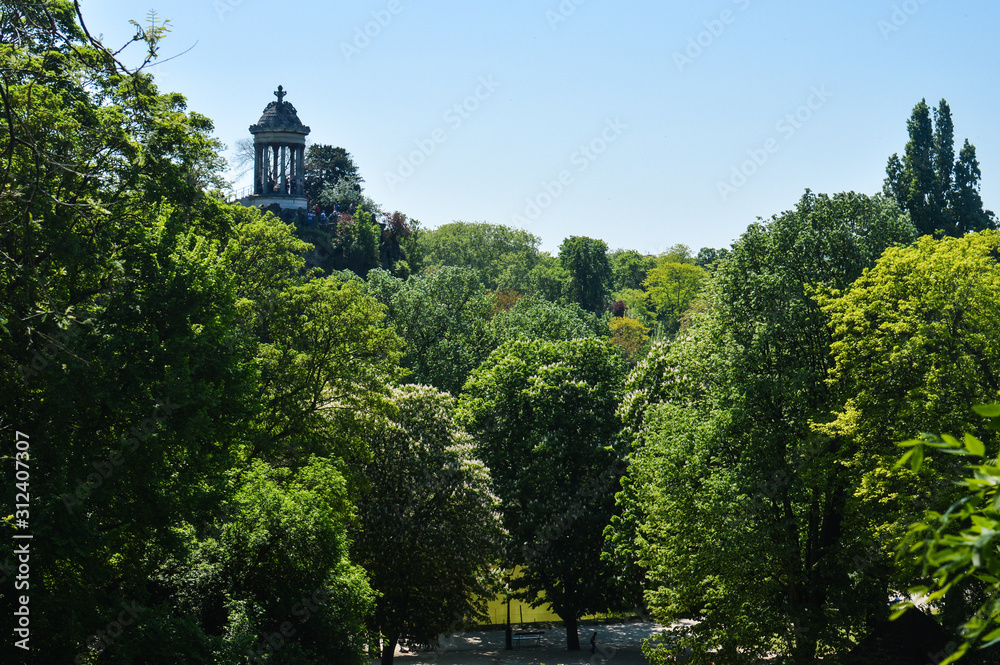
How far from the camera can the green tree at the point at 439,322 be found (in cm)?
5112

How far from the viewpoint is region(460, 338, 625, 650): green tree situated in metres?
32.2

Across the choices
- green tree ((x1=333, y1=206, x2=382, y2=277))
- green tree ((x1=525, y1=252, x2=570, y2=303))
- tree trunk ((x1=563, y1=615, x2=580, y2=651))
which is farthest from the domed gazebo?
tree trunk ((x1=563, y1=615, x2=580, y2=651))

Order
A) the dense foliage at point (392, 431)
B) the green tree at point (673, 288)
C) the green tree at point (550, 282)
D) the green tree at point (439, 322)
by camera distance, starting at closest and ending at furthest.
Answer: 1. the dense foliage at point (392, 431)
2. the green tree at point (439, 322)
3. the green tree at point (550, 282)
4. the green tree at point (673, 288)

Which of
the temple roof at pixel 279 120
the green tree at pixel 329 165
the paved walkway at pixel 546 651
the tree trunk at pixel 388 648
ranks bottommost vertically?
the paved walkway at pixel 546 651

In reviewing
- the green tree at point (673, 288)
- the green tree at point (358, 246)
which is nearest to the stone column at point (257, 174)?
the green tree at point (358, 246)

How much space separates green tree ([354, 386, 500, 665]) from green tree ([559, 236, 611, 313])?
6764 centimetres

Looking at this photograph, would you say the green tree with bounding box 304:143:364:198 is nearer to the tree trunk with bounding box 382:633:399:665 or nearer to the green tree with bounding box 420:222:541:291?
the green tree with bounding box 420:222:541:291

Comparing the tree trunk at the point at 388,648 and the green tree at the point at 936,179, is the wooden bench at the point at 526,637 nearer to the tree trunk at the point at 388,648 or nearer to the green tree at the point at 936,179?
the tree trunk at the point at 388,648

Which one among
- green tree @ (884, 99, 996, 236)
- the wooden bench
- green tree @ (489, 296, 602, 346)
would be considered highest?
green tree @ (884, 99, 996, 236)

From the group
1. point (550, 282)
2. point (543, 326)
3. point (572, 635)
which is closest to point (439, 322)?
point (543, 326)

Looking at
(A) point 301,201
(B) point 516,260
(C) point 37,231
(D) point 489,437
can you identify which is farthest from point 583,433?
(B) point 516,260

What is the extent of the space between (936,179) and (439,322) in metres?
31.3

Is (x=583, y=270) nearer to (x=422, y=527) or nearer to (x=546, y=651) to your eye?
(x=546, y=651)

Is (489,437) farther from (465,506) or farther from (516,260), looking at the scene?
(516,260)
